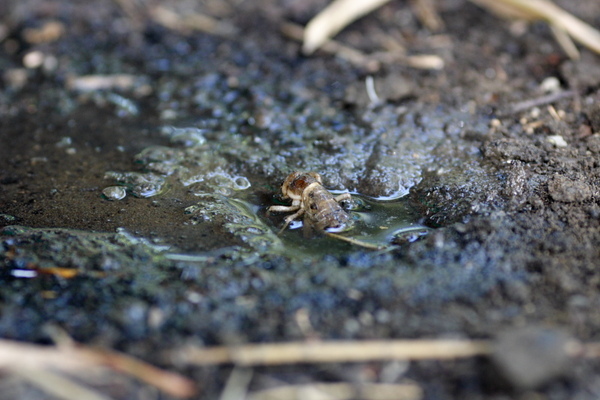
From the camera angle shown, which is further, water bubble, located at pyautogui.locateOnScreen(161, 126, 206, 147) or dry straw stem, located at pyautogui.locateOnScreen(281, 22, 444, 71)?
dry straw stem, located at pyautogui.locateOnScreen(281, 22, 444, 71)

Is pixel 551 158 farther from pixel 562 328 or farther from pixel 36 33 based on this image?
pixel 36 33

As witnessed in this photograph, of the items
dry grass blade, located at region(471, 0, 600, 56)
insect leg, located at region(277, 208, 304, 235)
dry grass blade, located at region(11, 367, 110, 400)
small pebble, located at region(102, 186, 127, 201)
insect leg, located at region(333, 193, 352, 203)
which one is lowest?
dry grass blade, located at region(11, 367, 110, 400)

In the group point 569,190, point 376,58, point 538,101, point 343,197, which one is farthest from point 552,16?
point 343,197

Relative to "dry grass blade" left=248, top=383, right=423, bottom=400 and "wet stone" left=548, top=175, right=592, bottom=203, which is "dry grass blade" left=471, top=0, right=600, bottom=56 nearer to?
"wet stone" left=548, top=175, right=592, bottom=203

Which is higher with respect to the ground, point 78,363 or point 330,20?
point 330,20

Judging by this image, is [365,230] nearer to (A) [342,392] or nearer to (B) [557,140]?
(A) [342,392]

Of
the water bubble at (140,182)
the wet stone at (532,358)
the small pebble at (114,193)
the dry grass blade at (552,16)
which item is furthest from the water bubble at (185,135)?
the dry grass blade at (552,16)

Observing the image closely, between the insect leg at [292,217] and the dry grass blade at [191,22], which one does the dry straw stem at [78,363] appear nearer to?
the insect leg at [292,217]

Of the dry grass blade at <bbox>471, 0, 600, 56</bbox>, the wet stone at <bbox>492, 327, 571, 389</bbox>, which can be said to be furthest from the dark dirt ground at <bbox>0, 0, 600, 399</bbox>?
the dry grass blade at <bbox>471, 0, 600, 56</bbox>
